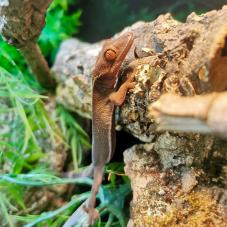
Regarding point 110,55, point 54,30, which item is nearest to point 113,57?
point 110,55

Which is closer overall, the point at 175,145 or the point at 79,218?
the point at 175,145

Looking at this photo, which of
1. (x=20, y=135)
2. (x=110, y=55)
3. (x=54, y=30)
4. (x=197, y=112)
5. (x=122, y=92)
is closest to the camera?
(x=197, y=112)

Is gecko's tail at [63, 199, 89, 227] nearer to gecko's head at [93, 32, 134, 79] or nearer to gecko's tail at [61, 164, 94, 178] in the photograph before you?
gecko's tail at [61, 164, 94, 178]

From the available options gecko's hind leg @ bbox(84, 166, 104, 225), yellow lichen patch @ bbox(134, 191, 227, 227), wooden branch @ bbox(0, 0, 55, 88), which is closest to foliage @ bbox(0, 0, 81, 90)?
wooden branch @ bbox(0, 0, 55, 88)

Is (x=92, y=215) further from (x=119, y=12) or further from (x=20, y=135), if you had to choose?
(x=119, y=12)

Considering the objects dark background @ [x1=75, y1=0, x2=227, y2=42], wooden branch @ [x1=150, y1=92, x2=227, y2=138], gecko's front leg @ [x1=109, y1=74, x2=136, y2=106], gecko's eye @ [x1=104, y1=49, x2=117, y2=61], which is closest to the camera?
wooden branch @ [x1=150, y1=92, x2=227, y2=138]

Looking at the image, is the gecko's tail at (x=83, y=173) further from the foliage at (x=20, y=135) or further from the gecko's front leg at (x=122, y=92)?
the gecko's front leg at (x=122, y=92)
